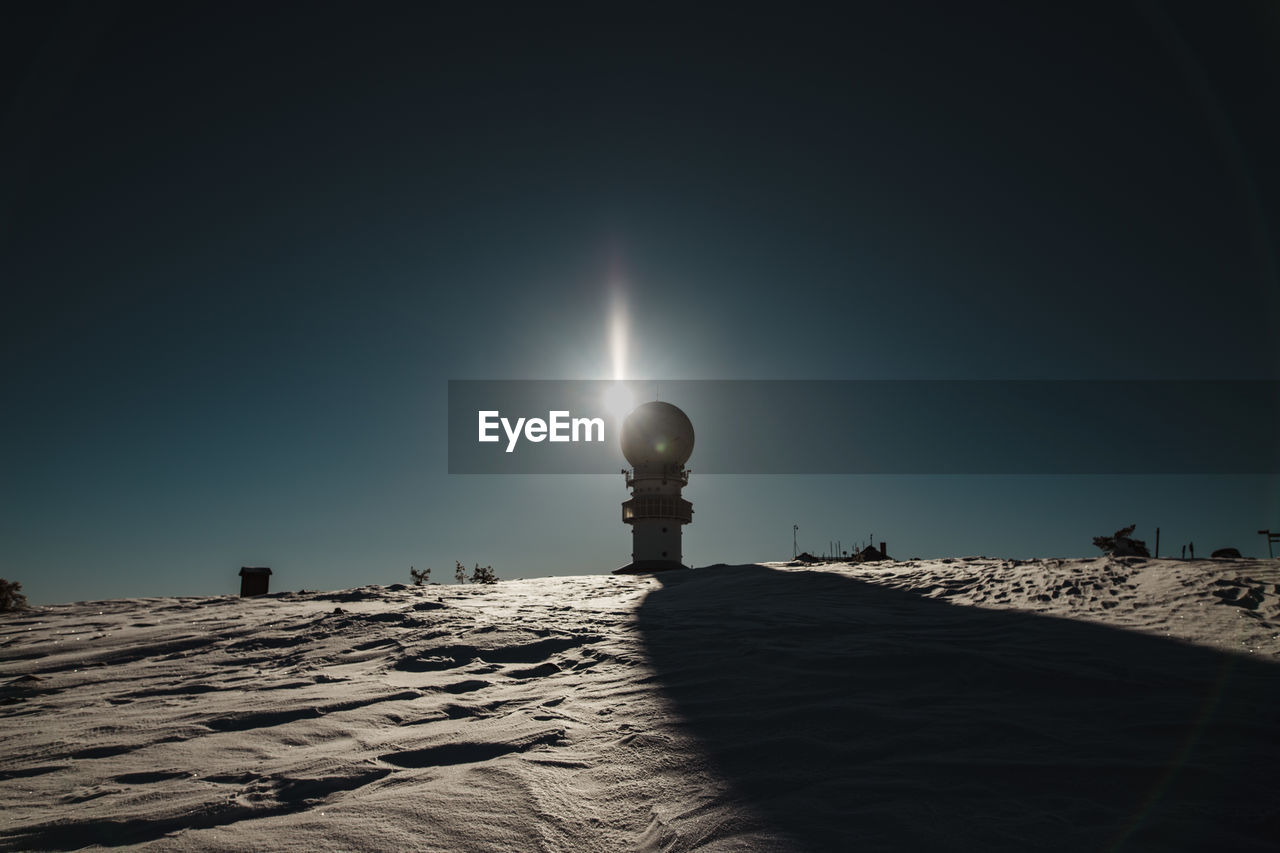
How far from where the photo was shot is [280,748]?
392 centimetres

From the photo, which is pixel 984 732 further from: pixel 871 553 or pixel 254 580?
pixel 871 553

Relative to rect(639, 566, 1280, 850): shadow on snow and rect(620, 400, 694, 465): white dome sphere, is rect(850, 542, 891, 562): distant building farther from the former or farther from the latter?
rect(639, 566, 1280, 850): shadow on snow

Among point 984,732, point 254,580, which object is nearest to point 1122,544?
point 984,732

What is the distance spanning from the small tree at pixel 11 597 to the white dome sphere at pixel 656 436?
22940 millimetres

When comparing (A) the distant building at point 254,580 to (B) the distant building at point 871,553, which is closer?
(A) the distant building at point 254,580

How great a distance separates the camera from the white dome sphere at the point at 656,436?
3109 cm

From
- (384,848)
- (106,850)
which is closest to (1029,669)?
(384,848)

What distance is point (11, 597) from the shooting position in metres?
10.3

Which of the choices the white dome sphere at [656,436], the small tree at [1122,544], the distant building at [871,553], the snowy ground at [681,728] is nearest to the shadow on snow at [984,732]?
the snowy ground at [681,728]

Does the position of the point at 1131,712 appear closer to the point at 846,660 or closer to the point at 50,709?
the point at 846,660

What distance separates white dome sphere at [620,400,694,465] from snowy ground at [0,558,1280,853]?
2321cm

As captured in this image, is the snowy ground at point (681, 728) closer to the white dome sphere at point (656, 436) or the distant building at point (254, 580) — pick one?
the distant building at point (254, 580)

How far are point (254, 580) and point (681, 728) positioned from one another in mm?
13698

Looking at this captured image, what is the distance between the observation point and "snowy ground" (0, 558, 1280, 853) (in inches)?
110
